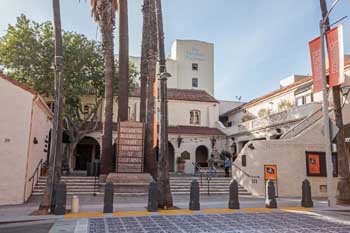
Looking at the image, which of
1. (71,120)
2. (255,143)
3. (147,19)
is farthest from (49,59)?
(255,143)

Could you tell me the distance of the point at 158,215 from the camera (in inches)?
376

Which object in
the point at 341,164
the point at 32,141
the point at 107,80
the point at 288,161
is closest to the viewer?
the point at 341,164

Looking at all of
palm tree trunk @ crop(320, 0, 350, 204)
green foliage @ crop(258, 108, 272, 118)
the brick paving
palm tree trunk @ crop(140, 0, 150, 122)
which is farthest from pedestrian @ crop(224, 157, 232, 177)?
the brick paving

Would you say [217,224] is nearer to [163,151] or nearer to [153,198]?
[153,198]

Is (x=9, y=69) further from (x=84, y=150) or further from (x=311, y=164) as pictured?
(x=311, y=164)

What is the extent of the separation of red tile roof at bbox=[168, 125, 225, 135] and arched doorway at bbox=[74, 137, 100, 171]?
7.47 m

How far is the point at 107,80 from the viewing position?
1767cm

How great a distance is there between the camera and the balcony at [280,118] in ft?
65.7

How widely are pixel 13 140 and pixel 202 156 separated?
2073cm

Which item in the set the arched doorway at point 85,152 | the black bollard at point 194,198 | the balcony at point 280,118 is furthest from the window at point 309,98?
the arched doorway at point 85,152

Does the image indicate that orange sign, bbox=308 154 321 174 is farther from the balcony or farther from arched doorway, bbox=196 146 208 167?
arched doorway, bbox=196 146 208 167

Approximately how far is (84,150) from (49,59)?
10.3 meters

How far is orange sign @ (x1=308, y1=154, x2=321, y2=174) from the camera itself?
16266 millimetres

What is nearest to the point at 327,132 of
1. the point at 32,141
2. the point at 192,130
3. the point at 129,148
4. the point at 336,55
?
the point at 336,55
